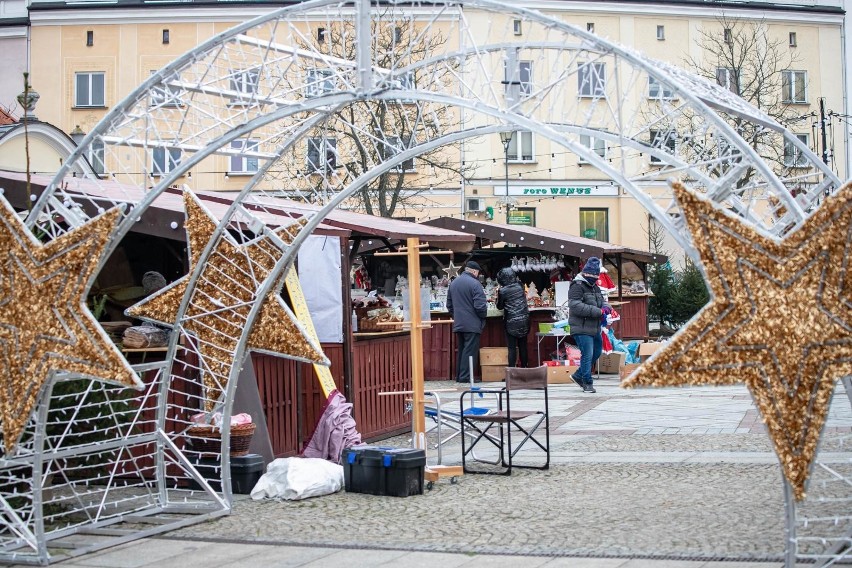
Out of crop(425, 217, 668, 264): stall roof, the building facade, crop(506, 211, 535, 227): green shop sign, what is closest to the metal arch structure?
crop(425, 217, 668, 264): stall roof

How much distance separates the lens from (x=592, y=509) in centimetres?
935

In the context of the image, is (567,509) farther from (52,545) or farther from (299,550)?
(52,545)

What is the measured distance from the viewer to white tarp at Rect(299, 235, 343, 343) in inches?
504

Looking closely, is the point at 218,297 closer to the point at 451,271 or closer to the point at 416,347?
the point at 416,347

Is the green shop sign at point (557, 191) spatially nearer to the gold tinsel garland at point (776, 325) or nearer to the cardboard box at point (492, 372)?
the cardboard box at point (492, 372)

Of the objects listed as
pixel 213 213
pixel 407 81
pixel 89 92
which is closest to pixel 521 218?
pixel 89 92

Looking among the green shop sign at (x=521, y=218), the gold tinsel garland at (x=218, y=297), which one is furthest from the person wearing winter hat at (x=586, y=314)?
the green shop sign at (x=521, y=218)

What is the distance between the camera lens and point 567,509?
9.40 metres

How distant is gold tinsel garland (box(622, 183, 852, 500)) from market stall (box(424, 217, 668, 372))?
1388 cm

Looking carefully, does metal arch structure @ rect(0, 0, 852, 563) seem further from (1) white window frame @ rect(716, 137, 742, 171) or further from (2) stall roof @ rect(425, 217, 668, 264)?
(2) stall roof @ rect(425, 217, 668, 264)

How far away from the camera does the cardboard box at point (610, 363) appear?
2159cm

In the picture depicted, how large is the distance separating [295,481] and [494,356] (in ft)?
35.9

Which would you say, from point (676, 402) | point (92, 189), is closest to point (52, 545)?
point (92, 189)

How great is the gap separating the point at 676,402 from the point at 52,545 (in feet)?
35.2
